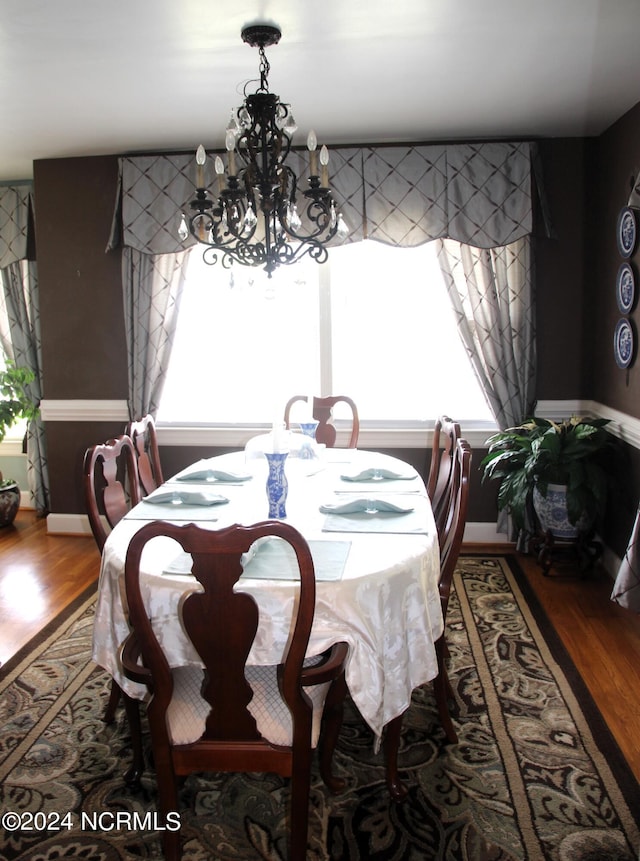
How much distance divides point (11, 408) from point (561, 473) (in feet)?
11.4

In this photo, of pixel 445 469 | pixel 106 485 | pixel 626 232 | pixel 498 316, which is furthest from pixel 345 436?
pixel 106 485

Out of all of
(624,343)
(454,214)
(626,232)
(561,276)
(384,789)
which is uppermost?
(454,214)

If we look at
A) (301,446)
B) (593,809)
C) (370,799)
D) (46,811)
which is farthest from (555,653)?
(46,811)

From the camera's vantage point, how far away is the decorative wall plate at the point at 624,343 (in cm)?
335

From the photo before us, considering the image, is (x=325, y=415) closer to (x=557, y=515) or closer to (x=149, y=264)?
(x=557, y=515)

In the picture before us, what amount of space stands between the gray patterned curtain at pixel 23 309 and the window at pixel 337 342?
45.2 inches

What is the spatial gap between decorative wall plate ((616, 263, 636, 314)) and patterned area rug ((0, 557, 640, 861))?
1788 millimetres

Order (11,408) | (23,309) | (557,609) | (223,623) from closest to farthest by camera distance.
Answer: (223,623) → (557,609) → (11,408) → (23,309)

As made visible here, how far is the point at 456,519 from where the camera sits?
2201 millimetres

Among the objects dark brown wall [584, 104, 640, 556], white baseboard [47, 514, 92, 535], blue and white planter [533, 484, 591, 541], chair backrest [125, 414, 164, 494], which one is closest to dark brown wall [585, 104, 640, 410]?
dark brown wall [584, 104, 640, 556]

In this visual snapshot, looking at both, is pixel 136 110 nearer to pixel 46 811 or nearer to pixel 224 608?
pixel 224 608

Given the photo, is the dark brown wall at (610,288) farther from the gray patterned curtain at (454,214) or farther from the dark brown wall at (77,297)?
the dark brown wall at (77,297)

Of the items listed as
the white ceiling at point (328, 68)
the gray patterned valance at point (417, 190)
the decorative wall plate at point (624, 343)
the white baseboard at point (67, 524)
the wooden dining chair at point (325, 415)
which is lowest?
the white baseboard at point (67, 524)

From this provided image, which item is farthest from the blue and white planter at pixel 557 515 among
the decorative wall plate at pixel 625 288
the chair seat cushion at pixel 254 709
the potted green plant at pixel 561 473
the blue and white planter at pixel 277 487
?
the chair seat cushion at pixel 254 709
